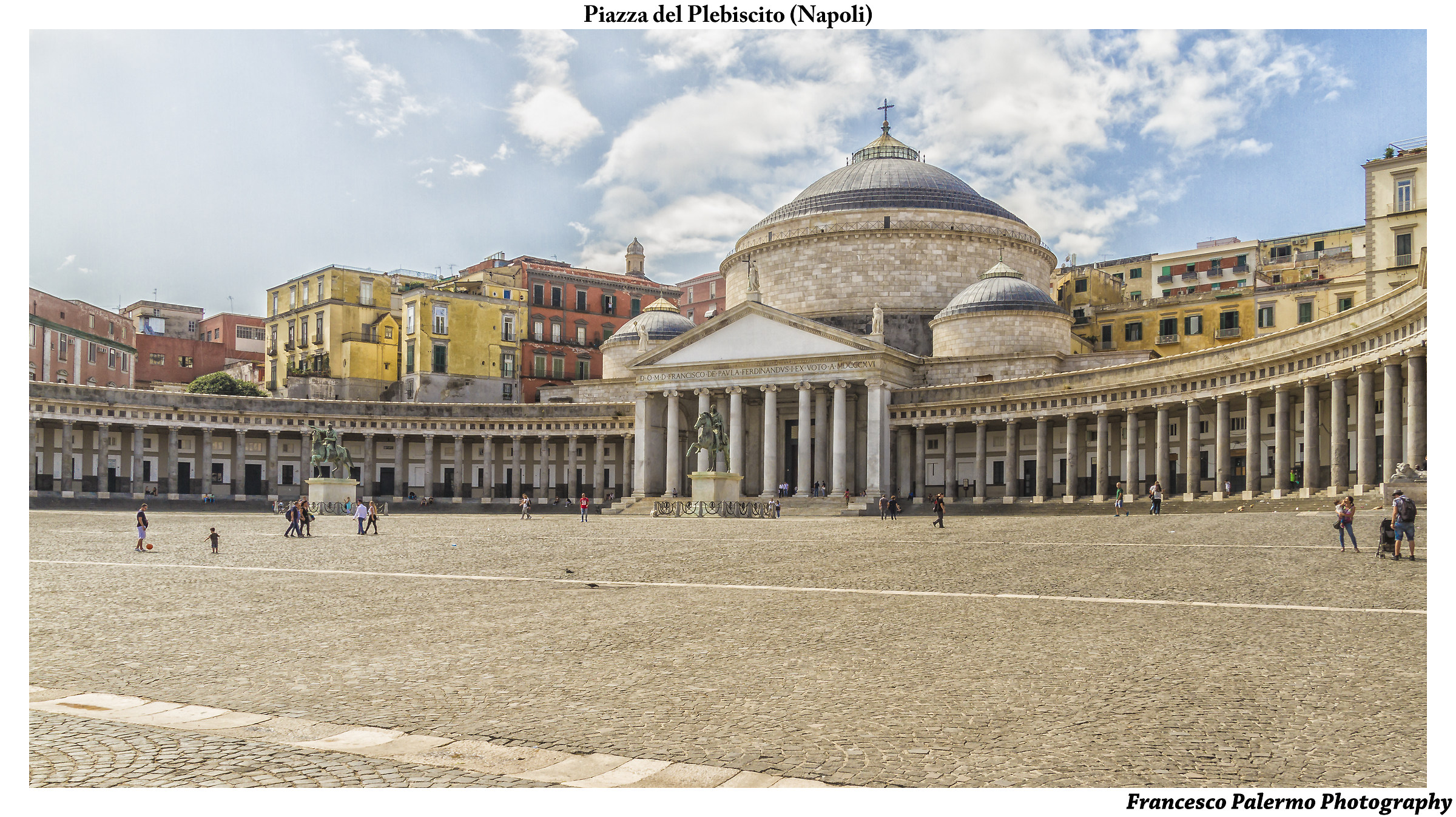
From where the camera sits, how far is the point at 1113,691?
36.1 ft

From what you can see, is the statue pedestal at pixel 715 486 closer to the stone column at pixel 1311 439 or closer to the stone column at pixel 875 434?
the stone column at pixel 875 434

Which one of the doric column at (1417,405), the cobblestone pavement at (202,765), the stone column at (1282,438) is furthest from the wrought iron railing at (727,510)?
the cobblestone pavement at (202,765)

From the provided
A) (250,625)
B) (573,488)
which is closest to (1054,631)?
(250,625)

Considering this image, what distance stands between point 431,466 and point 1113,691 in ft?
225

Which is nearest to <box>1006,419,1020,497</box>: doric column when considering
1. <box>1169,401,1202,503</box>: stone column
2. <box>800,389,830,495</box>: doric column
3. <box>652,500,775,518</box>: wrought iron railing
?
<box>800,389,830,495</box>: doric column

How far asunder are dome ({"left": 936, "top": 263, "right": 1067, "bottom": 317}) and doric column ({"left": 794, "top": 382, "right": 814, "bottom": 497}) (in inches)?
391

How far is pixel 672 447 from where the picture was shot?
2635 inches

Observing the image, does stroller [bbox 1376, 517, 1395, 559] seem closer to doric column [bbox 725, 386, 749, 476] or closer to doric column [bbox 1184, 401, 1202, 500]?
doric column [bbox 1184, 401, 1202, 500]

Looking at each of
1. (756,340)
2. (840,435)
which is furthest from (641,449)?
(840,435)

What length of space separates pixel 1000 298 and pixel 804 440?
1370cm

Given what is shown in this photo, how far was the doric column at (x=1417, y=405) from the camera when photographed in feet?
111

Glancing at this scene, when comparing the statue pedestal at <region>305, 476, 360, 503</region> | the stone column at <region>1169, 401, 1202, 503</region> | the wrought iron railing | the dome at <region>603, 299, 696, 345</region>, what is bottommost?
the wrought iron railing

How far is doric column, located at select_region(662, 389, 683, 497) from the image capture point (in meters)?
66.6

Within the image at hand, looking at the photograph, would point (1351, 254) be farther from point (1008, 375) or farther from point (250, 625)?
point (250, 625)
